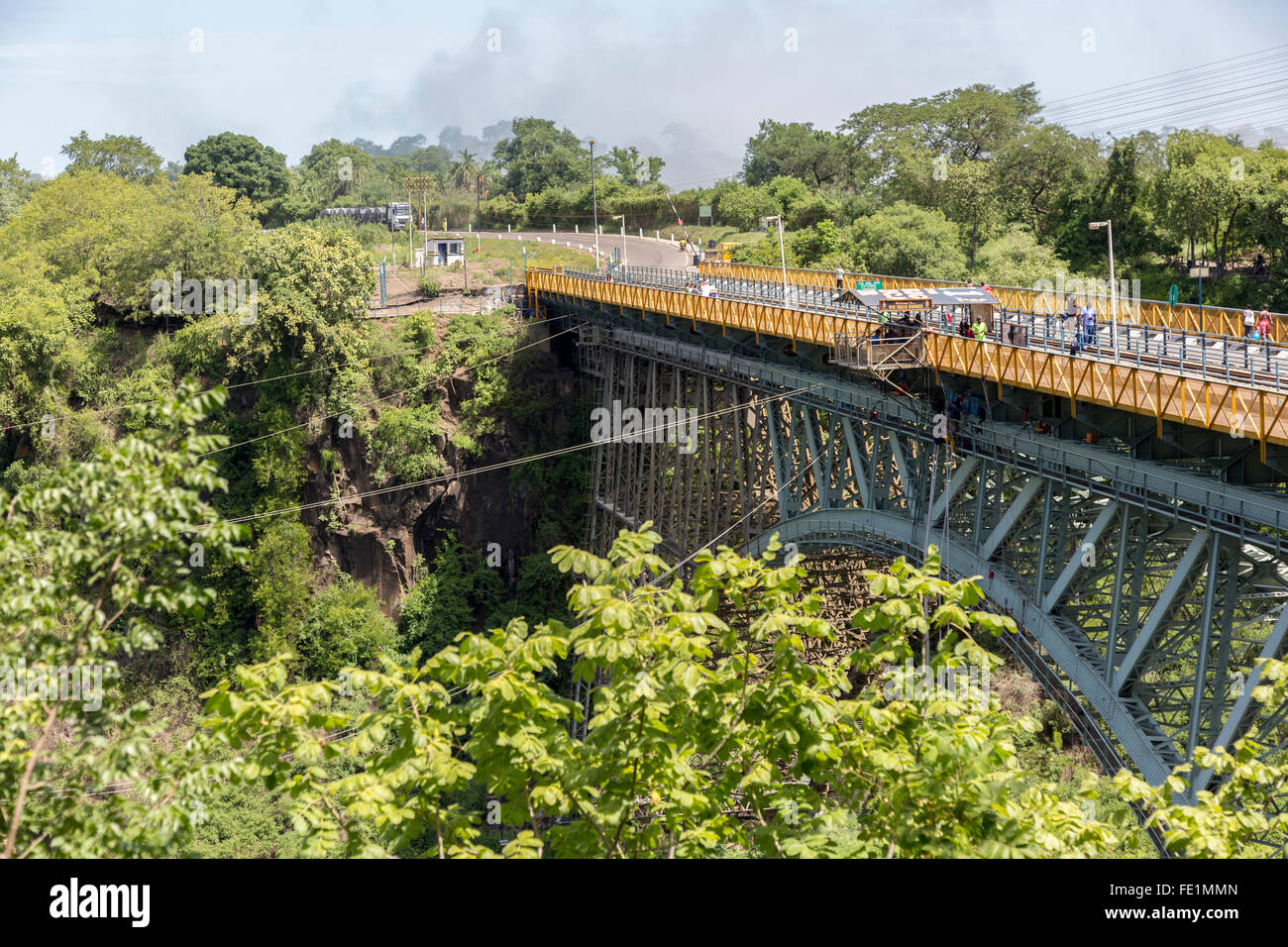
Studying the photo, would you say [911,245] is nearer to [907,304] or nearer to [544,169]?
[907,304]

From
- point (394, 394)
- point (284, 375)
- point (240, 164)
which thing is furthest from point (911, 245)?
point (240, 164)

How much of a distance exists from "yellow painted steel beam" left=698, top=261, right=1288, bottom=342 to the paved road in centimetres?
1212

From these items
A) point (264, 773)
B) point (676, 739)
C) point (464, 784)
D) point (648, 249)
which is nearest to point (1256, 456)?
point (676, 739)

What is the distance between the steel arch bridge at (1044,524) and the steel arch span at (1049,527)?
46 mm

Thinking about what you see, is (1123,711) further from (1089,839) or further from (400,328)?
(400,328)

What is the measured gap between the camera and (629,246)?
7525cm

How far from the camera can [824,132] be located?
9700 cm

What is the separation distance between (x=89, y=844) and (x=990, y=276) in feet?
152

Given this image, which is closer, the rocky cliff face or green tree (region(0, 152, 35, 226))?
the rocky cliff face

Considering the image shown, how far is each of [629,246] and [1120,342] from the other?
55684 millimetres

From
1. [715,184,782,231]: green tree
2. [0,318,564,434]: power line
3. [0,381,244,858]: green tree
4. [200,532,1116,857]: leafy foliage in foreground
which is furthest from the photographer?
[715,184,782,231]: green tree

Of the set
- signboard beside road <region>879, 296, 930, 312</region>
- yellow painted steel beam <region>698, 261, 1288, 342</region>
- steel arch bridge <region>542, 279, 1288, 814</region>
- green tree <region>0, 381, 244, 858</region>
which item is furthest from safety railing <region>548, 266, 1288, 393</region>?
green tree <region>0, 381, 244, 858</region>

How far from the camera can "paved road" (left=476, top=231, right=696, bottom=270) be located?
6569 centimetres

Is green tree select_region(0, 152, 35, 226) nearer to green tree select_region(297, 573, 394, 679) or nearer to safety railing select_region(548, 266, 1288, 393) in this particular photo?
green tree select_region(297, 573, 394, 679)
